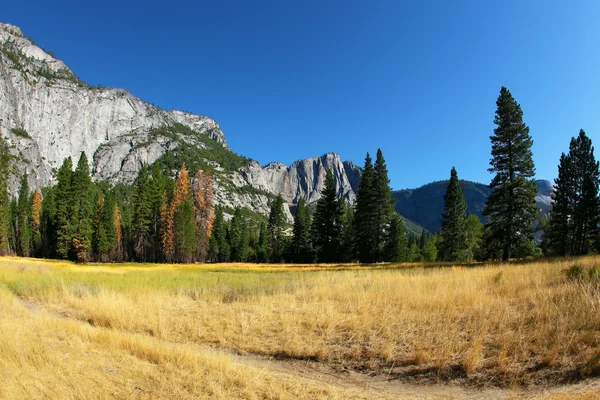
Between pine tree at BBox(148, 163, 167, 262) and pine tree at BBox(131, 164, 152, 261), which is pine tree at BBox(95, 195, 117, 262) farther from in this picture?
pine tree at BBox(148, 163, 167, 262)

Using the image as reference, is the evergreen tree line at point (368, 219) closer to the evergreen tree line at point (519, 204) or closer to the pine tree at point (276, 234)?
the evergreen tree line at point (519, 204)

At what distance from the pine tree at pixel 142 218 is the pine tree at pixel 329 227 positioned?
30.8m

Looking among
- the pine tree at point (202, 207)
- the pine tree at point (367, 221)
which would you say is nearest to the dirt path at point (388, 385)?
the pine tree at point (367, 221)

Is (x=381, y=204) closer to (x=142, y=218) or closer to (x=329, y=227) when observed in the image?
(x=329, y=227)

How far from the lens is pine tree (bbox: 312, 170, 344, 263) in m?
52.3

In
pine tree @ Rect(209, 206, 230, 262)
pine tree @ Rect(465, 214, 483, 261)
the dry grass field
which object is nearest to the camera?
the dry grass field

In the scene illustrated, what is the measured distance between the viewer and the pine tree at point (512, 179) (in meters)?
26.4

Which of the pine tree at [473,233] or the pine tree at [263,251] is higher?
the pine tree at [473,233]

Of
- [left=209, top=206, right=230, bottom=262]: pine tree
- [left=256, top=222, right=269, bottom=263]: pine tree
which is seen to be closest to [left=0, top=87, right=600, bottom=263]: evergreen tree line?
[left=256, top=222, right=269, bottom=263]: pine tree

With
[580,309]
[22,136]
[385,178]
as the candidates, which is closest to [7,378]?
[580,309]

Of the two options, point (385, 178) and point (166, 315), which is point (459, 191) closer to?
point (385, 178)

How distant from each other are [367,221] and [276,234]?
41000 millimetres

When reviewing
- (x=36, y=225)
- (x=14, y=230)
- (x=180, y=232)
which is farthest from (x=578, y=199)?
(x=14, y=230)

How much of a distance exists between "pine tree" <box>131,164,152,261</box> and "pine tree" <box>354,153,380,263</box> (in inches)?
1466
